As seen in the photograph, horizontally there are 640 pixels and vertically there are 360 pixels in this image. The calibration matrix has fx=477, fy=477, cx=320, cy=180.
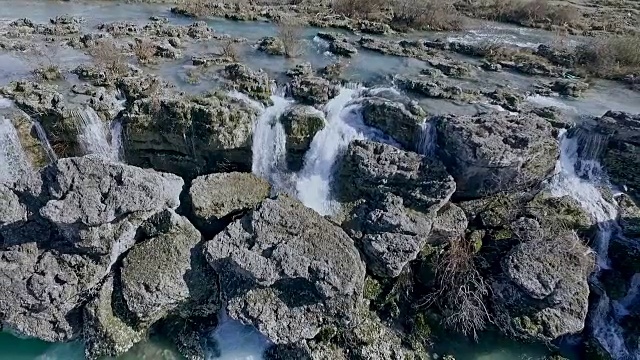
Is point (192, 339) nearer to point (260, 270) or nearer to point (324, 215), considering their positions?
point (260, 270)

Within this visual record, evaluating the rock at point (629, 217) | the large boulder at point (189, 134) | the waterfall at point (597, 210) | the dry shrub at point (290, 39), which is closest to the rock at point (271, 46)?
the dry shrub at point (290, 39)

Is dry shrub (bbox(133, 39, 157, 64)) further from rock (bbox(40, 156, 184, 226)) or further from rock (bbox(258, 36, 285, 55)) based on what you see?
rock (bbox(40, 156, 184, 226))

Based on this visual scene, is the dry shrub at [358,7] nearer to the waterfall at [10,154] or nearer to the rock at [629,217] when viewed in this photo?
the rock at [629,217]

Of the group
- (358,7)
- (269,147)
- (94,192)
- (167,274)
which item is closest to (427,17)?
(358,7)

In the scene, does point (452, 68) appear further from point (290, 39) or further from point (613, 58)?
point (613, 58)

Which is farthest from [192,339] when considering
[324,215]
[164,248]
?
[324,215]

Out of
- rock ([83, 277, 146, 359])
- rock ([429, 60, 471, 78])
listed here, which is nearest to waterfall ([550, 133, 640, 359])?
rock ([429, 60, 471, 78])
